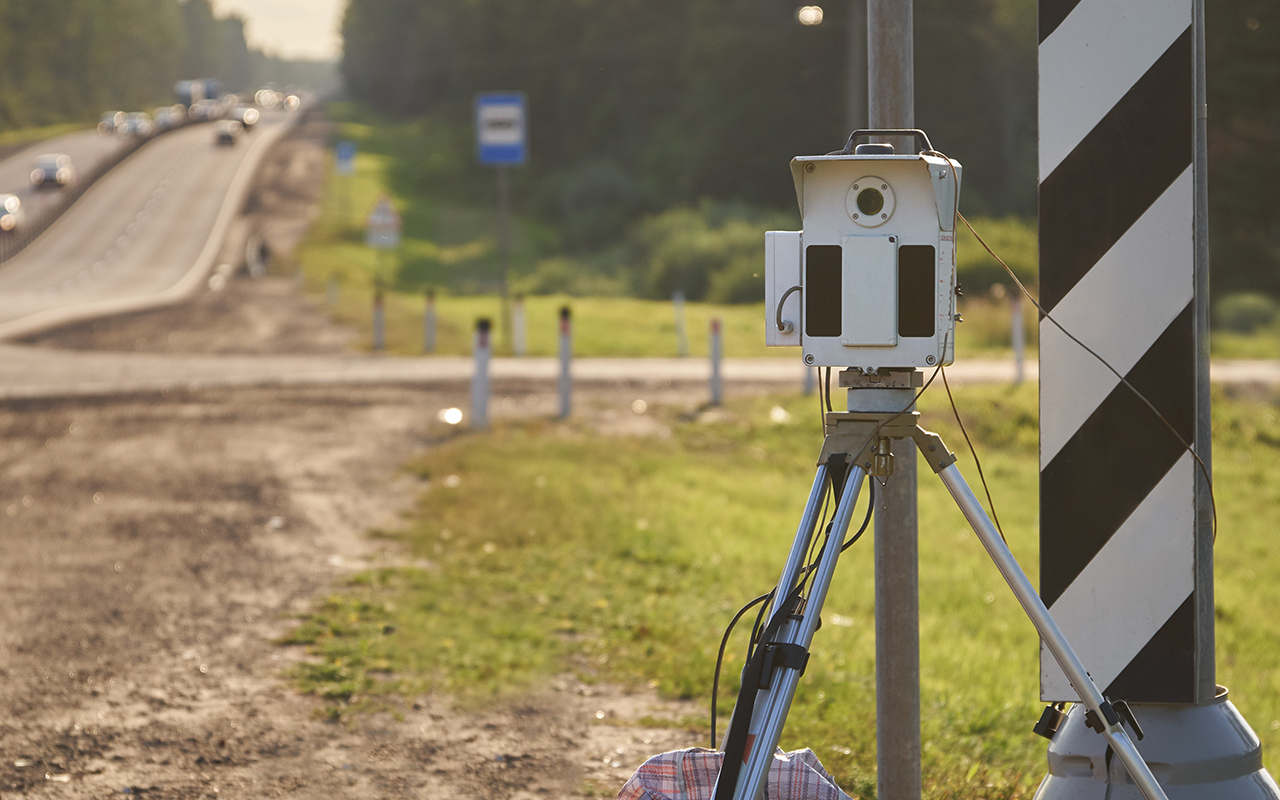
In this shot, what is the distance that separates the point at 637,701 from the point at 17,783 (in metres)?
2.23

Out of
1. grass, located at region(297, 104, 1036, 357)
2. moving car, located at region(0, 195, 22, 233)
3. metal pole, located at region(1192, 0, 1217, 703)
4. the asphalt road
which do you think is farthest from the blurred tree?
the asphalt road

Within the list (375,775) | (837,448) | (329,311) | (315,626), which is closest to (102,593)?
(315,626)

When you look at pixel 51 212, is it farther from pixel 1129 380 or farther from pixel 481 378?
pixel 1129 380

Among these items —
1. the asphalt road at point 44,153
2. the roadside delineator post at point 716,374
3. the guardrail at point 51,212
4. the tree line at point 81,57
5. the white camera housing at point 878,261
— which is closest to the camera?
the white camera housing at point 878,261

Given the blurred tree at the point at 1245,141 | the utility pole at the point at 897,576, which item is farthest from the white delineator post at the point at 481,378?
the blurred tree at the point at 1245,141

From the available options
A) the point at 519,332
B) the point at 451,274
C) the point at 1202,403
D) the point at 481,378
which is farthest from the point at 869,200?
the point at 451,274

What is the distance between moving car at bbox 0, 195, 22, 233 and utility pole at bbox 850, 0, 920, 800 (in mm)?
49161

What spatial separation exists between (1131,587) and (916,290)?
39.4 inches

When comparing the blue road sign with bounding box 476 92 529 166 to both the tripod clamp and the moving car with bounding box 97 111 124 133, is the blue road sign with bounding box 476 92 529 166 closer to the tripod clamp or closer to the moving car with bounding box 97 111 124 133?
the tripod clamp

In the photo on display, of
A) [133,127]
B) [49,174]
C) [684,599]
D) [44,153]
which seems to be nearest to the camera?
[684,599]

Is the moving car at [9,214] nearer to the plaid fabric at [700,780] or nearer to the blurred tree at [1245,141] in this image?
the blurred tree at [1245,141]

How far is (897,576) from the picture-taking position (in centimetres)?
309

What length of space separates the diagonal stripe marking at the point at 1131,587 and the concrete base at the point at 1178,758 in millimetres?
125

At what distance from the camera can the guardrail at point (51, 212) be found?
4392 centimetres
